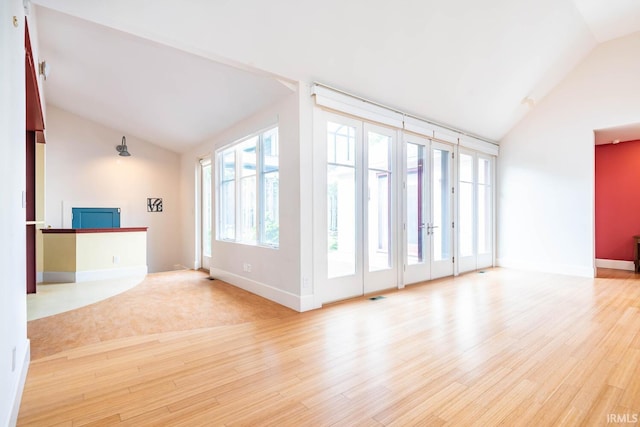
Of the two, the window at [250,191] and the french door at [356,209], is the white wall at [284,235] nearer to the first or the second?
the window at [250,191]

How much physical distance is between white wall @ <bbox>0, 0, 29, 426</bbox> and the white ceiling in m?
0.90

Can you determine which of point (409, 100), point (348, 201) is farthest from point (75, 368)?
point (409, 100)

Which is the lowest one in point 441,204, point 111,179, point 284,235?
point 284,235

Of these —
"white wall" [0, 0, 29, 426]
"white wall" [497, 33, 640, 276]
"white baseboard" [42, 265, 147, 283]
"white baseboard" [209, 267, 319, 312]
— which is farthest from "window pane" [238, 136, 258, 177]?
"white wall" [497, 33, 640, 276]

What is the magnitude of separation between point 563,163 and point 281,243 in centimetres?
565

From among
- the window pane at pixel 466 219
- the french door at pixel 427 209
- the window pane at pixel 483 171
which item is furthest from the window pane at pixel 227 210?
the window pane at pixel 483 171

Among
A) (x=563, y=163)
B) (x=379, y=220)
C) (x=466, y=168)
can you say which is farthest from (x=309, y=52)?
(x=563, y=163)

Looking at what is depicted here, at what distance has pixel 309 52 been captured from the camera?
3.52m

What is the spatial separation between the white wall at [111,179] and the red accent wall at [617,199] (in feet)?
31.5

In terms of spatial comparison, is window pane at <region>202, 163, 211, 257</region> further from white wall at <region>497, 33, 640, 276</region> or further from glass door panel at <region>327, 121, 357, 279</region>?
white wall at <region>497, 33, 640, 276</region>

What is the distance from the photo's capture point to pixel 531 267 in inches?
254

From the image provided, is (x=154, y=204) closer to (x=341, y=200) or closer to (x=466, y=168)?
(x=341, y=200)

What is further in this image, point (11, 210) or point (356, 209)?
point (356, 209)

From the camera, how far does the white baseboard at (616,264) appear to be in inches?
253
